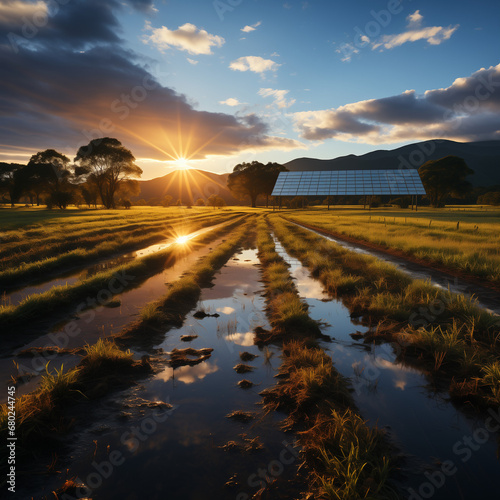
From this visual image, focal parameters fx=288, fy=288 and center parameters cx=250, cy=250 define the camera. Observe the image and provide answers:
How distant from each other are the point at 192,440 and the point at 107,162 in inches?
3585

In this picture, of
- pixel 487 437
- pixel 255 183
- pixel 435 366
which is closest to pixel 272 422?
pixel 487 437

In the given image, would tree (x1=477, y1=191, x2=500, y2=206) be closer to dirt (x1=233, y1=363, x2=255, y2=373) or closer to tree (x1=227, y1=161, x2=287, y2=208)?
tree (x1=227, y1=161, x2=287, y2=208)

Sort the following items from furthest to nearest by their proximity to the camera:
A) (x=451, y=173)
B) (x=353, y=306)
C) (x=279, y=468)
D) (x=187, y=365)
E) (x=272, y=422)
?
(x=451, y=173), (x=353, y=306), (x=187, y=365), (x=272, y=422), (x=279, y=468)

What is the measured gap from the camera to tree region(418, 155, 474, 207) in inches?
3349

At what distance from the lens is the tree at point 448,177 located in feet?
279

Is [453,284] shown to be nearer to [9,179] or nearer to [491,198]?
[491,198]

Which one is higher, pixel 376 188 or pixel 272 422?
pixel 376 188

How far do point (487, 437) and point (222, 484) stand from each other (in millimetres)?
3822

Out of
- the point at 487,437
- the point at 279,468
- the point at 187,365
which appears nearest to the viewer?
the point at 279,468

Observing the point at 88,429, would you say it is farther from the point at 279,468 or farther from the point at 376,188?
the point at 376,188

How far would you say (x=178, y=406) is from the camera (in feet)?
15.8

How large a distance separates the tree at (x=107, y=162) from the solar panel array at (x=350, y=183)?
45243 mm

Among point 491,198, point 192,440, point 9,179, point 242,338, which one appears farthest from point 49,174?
point 491,198

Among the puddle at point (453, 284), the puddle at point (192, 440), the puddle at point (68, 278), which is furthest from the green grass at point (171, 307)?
the puddle at point (453, 284)
